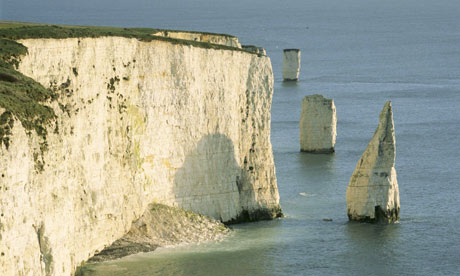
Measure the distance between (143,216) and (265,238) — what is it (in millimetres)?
6326

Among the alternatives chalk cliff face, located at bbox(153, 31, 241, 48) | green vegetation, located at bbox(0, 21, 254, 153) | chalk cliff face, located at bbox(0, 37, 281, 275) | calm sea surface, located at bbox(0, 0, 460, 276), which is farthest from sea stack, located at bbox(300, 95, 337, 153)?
green vegetation, located at bbox(0, 21, 254, 153)

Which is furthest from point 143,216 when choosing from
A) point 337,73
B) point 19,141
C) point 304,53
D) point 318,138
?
point 304,53

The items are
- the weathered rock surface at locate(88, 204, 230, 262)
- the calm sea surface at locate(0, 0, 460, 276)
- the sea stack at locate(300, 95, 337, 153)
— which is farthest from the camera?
the sea stack at locate(300, 95, 337, 153)

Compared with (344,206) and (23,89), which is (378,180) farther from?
(23,89)

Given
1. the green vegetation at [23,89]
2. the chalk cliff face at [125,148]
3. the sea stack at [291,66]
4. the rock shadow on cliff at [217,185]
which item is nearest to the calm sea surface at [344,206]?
the rock shadow on cliff at [217,185]

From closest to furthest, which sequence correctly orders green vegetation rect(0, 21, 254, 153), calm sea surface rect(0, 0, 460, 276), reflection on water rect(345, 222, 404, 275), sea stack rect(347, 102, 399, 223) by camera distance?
green vegetation rect(0, 21, 254, 153)
calm sea surface rect(0, 0, 460, 276)
reflection on water rect(345, 222, 404, 275)
sea stack rect(347, 102, 399, 223)

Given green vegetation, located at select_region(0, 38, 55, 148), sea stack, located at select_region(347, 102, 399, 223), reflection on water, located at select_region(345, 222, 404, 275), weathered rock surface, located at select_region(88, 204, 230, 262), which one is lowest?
reflection on water, located at select_region(345, 222, 404, 275)

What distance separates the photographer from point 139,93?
150ft

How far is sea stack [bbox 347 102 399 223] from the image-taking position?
51438 mm

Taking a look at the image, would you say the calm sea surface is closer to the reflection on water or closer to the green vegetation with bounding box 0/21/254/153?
the reflection on water

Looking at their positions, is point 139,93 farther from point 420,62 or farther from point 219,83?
point 420,62

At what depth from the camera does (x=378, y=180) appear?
169 feet

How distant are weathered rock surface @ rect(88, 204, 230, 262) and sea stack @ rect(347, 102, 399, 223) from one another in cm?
728

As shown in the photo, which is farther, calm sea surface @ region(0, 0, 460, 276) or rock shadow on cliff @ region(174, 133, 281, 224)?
rock shadow on cliff @ region(174, 133, 281, 224)
